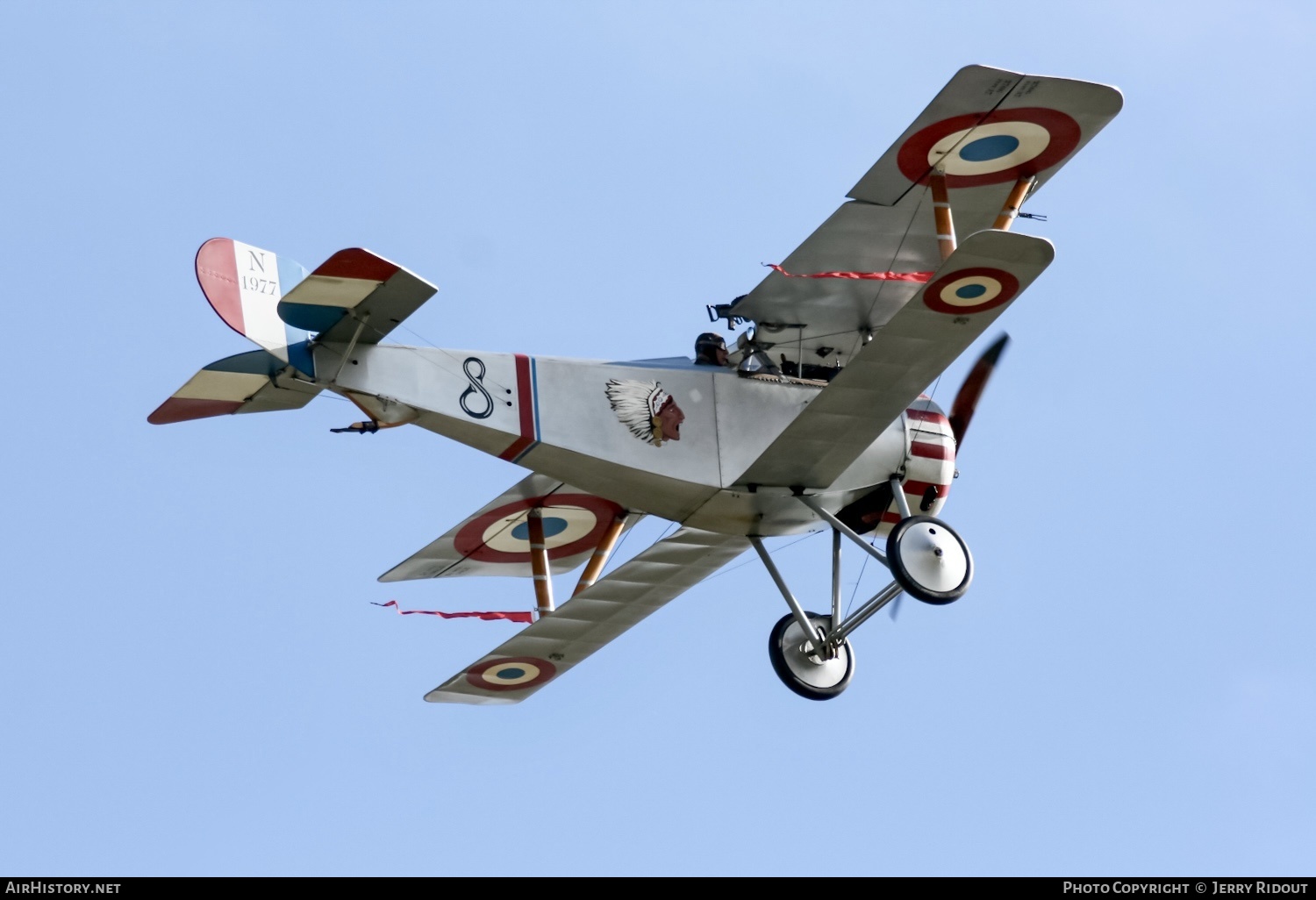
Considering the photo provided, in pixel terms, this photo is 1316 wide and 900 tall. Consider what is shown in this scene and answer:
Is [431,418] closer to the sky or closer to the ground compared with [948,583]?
closer to the sky

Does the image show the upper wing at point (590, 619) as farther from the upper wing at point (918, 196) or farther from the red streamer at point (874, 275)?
the red streamer at point (874, 275)

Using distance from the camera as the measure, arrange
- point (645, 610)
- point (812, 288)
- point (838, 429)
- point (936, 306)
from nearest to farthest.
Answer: point (936, 306) → point (838, 429) → point (812, 288) → point (645, 610)

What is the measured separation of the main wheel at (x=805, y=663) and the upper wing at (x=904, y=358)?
1.36 metres

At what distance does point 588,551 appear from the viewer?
1625cm

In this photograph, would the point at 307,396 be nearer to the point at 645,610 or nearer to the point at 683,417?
the point at 683,417

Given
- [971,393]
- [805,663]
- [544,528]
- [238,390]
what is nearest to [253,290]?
[238,390]

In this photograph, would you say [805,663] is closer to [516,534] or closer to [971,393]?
[971,393]

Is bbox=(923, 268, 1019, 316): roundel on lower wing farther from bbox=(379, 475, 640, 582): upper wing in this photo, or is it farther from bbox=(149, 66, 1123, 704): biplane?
bbox=(379, 475, 640, 582): upper wing

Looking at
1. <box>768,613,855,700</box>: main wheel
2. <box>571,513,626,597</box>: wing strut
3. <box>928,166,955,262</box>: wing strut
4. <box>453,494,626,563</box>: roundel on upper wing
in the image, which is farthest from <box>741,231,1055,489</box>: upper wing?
<box>453,494,626,563</box>: roundel on upper wing

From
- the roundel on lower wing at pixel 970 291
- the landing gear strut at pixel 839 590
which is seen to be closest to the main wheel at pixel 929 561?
the landing gear strut at pixel 839 590

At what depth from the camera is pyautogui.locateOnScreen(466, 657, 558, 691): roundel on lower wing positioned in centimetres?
1547

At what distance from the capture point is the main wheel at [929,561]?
13297mm

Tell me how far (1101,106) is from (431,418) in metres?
5.04
